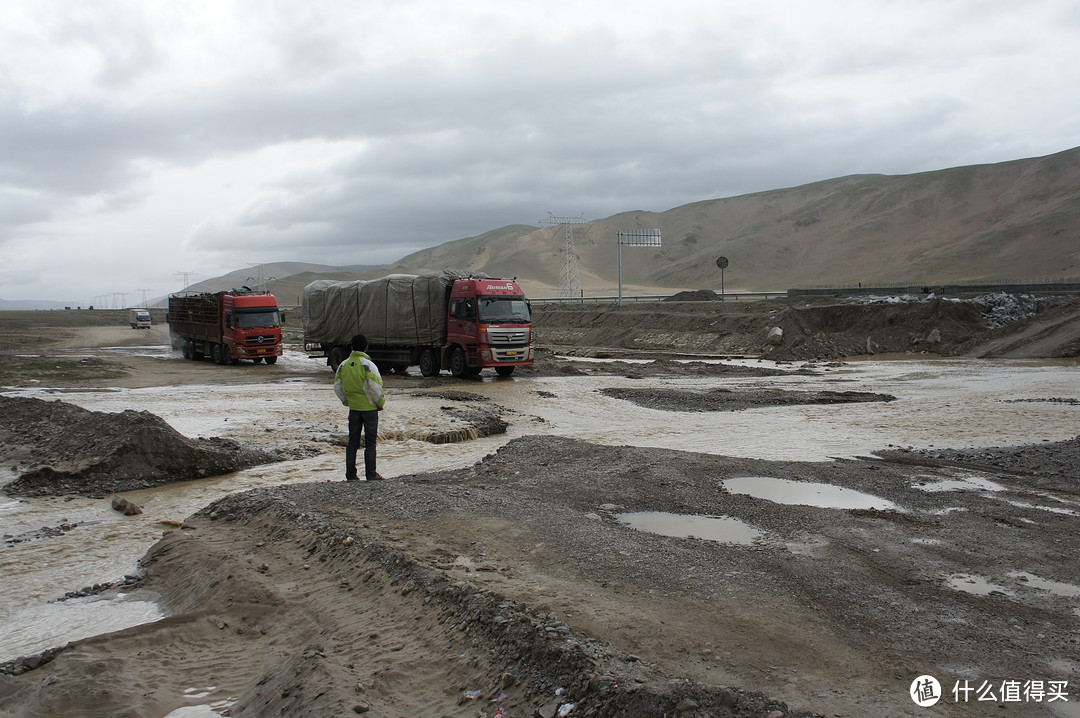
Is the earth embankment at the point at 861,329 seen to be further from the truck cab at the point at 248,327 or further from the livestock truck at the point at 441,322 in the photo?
the truck cab at the point at 248,327

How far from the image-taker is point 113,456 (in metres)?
11.0

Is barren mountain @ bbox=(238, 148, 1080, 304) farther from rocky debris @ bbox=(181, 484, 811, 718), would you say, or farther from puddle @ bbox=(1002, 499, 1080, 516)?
rocky debris @ bbox=(181, 484, 811, 718)

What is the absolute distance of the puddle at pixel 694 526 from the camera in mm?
7230

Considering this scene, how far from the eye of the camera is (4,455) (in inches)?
479

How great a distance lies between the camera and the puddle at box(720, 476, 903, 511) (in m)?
8.60

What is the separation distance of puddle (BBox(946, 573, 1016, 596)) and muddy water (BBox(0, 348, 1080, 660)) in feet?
18.9

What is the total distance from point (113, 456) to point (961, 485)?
11.9 m

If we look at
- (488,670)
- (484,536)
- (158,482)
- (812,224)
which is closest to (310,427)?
(158,482)

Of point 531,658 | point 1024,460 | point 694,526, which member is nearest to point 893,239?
point 1024,460

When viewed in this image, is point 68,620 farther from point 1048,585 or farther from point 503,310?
point 503,310

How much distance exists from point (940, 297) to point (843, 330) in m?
4.93

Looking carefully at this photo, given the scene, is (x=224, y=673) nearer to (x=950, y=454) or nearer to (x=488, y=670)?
(x=488, y=670)

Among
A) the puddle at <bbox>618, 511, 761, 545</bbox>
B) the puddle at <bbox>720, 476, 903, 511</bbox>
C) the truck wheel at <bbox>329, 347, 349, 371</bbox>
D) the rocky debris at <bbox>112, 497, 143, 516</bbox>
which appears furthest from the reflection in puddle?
the truck wheel at <bbox>329, 347, 349, 371</bbox>

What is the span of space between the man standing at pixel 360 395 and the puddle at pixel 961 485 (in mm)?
7059
